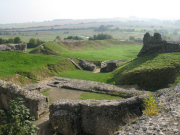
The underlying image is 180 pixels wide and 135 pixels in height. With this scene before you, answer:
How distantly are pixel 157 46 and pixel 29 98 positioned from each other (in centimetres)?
3030

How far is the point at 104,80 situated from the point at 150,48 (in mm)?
13696

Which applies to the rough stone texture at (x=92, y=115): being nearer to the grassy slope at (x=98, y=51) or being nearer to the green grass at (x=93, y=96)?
the green grass at (x=93, y=96)

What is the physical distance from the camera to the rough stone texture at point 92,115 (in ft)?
49.8

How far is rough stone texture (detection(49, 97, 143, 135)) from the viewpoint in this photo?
49.8ft

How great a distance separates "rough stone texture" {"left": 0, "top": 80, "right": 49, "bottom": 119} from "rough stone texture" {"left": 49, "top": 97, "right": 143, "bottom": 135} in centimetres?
280

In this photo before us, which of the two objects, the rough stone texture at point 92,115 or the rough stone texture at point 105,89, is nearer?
the rough stone texture at point 92,115

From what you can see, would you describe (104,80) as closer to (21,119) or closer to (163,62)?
(163,62)

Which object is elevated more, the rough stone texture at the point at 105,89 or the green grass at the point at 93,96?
the rough stone texture at the point at 105,89

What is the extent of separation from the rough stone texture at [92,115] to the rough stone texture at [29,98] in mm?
2797

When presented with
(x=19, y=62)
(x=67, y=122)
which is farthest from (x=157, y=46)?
(x=19, y=62)

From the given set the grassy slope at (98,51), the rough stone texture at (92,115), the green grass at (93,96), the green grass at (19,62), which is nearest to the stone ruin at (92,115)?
the rough stone texture at (92,115)

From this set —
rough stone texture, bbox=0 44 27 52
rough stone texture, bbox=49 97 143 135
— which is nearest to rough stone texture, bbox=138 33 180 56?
rough stone texture, bbox=49 97 143 135

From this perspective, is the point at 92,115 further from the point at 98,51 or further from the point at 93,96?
the point at 98,51

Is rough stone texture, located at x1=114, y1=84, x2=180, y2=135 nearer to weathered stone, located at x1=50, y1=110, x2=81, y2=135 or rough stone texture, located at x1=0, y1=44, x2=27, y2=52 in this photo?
weathered stone, located at x1=50, y1=110, x2=81, y2=135
